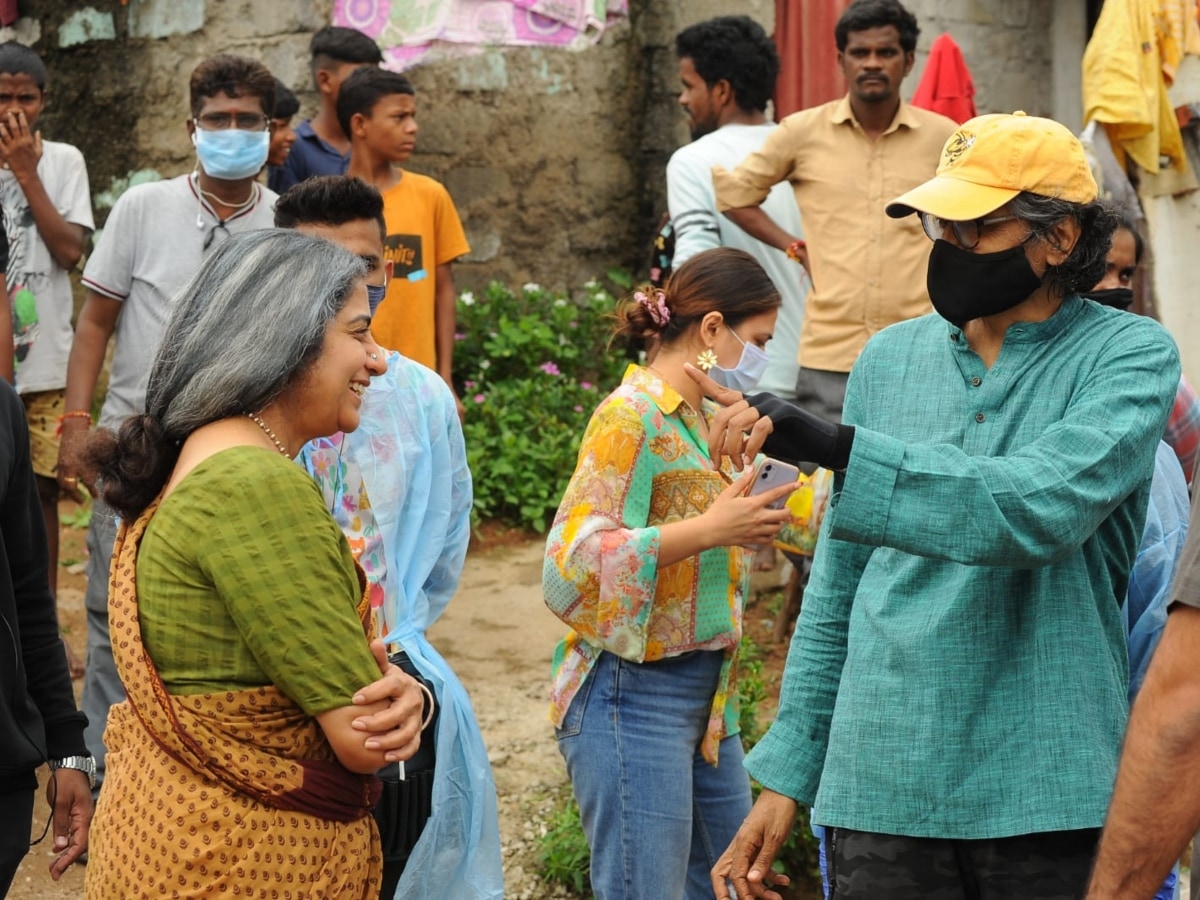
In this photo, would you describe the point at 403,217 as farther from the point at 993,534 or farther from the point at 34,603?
the point at 993,534

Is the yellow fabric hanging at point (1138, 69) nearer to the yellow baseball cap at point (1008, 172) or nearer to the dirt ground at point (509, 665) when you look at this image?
the dirt ground at point (509, 665)

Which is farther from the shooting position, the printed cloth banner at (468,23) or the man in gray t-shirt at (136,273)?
the printed cloth banner at (468,23)

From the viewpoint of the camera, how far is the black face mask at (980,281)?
8.03 feet

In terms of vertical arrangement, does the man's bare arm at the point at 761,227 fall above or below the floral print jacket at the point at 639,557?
above

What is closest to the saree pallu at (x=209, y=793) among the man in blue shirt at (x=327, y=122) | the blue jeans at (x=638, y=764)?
the blue jeans at (x=638, y=764)

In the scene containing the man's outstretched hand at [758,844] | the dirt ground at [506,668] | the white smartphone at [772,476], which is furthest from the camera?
the dirt ground at [506,668]

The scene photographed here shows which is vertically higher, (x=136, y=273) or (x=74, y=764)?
(x=136, y=273)

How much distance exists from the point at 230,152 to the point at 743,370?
230cm

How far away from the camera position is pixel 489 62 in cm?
824

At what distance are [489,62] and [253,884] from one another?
654 centimetres

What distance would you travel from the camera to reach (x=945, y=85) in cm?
695

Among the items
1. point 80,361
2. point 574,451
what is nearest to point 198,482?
point 80,361

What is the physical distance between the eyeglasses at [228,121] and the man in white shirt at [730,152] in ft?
5.32

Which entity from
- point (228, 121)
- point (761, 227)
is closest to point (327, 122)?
point (228, 121)
